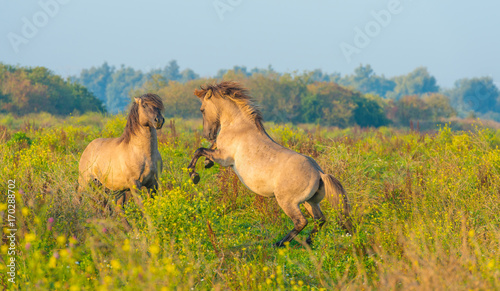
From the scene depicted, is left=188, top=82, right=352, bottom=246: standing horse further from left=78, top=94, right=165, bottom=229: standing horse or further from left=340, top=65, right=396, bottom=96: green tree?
left=340, top=65, right=396, bottom=96: green tree

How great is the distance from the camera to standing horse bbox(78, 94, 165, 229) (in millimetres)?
6414

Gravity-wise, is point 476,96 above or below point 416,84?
below

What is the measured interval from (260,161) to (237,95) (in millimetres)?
1173

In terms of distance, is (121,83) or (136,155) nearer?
(136,155)

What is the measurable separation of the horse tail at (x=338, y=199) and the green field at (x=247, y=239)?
0.15m

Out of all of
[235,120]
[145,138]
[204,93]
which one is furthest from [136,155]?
[235,120]

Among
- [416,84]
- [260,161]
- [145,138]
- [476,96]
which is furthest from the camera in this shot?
[416,84]

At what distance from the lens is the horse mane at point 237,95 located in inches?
252

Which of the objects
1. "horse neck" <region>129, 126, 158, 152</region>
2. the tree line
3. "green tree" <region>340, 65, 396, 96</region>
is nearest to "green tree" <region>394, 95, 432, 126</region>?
the tree line

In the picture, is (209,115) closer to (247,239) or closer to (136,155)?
(136,155)

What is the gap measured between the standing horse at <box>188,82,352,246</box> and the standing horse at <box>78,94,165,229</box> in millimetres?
710

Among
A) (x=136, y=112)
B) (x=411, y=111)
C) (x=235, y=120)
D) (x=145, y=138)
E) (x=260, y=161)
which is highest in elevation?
(x=136, y=112)

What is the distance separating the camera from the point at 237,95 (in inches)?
257

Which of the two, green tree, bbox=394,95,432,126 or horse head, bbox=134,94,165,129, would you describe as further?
green tree, bbox=394,95,432,126
